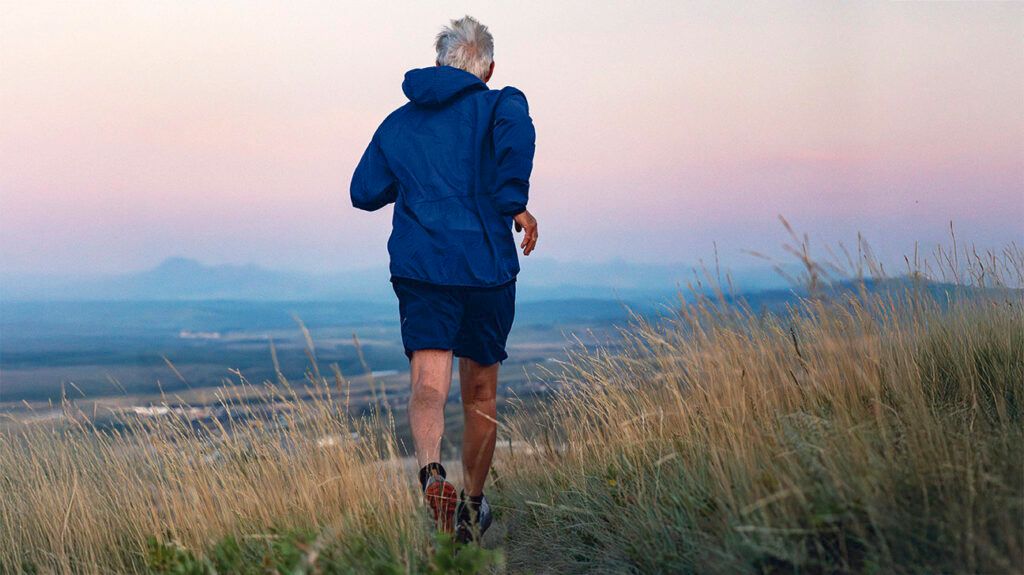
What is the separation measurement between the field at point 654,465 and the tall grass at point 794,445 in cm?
1

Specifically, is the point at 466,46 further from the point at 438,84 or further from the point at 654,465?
the point at 654,465

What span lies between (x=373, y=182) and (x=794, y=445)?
2.38 meters

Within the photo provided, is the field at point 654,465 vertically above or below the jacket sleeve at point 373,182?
below

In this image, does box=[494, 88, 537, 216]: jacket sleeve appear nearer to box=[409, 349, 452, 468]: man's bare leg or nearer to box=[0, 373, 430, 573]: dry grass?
box=[409, 349, 452, 468]: man's bare leg

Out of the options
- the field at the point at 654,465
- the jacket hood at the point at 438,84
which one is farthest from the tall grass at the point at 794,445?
the jacket hood at the point at 438,84

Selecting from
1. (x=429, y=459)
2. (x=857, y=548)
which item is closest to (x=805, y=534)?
(x=857, y=548)

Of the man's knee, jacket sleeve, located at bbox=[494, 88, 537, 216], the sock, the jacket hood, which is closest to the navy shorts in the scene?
the man's knee

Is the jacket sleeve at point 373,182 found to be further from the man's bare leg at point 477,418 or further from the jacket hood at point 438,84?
the man's bare leg at point 477,418

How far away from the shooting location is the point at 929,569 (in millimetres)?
2381

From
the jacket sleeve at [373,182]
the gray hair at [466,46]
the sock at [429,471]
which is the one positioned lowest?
the sock at [429,471]

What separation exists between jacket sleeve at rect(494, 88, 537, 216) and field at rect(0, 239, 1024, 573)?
35.2 inches

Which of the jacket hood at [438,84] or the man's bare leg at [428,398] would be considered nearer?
the man's bare leg at [428,398]

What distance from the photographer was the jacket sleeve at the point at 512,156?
409cm

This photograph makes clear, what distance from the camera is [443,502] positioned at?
12.5ft
